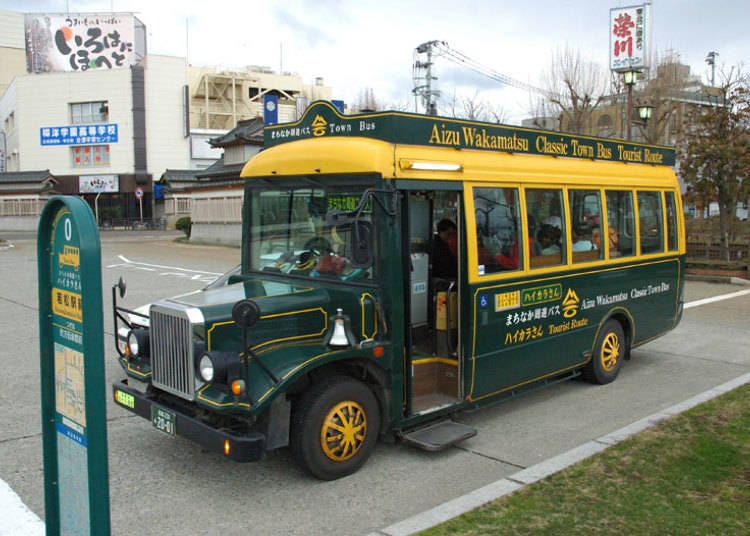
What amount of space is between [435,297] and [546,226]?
1.42 m

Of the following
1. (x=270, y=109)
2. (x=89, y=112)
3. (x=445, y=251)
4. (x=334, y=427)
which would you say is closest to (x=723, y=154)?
(x=445, y=251)

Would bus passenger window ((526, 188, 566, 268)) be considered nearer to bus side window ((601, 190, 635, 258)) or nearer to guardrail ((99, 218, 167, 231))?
bus side window ((601, 190, 635, 258))

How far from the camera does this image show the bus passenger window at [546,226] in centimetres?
639

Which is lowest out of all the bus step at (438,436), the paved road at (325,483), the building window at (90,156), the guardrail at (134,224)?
the paved road at (325,483)

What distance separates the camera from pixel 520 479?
4852 mm

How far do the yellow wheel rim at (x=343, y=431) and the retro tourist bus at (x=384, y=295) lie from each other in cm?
1

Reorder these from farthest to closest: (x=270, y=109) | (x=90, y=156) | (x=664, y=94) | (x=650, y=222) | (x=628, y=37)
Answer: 1. (x=90, y=156)
2. (x=270, y=109)
3. (x=664, y=94)
4. (x=628, y=37)
5. (x=650, y=222)

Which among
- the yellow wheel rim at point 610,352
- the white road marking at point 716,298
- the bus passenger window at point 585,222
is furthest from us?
the white road marking at point 716,298

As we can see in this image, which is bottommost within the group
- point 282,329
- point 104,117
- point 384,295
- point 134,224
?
point 282,329

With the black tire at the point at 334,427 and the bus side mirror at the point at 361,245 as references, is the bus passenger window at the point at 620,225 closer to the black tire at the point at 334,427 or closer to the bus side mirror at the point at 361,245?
the bus side mirror at the point at 361,245

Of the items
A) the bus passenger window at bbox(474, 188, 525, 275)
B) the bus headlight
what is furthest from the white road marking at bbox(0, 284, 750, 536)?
the bus passenger window at bbox(474, 188, 525, 275)

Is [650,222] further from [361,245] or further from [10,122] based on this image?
[10,122]

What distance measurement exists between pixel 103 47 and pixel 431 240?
62.6 m

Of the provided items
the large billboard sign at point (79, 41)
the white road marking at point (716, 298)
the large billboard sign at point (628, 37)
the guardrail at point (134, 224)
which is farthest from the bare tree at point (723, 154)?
the large billboard sign at point (79, 41)
